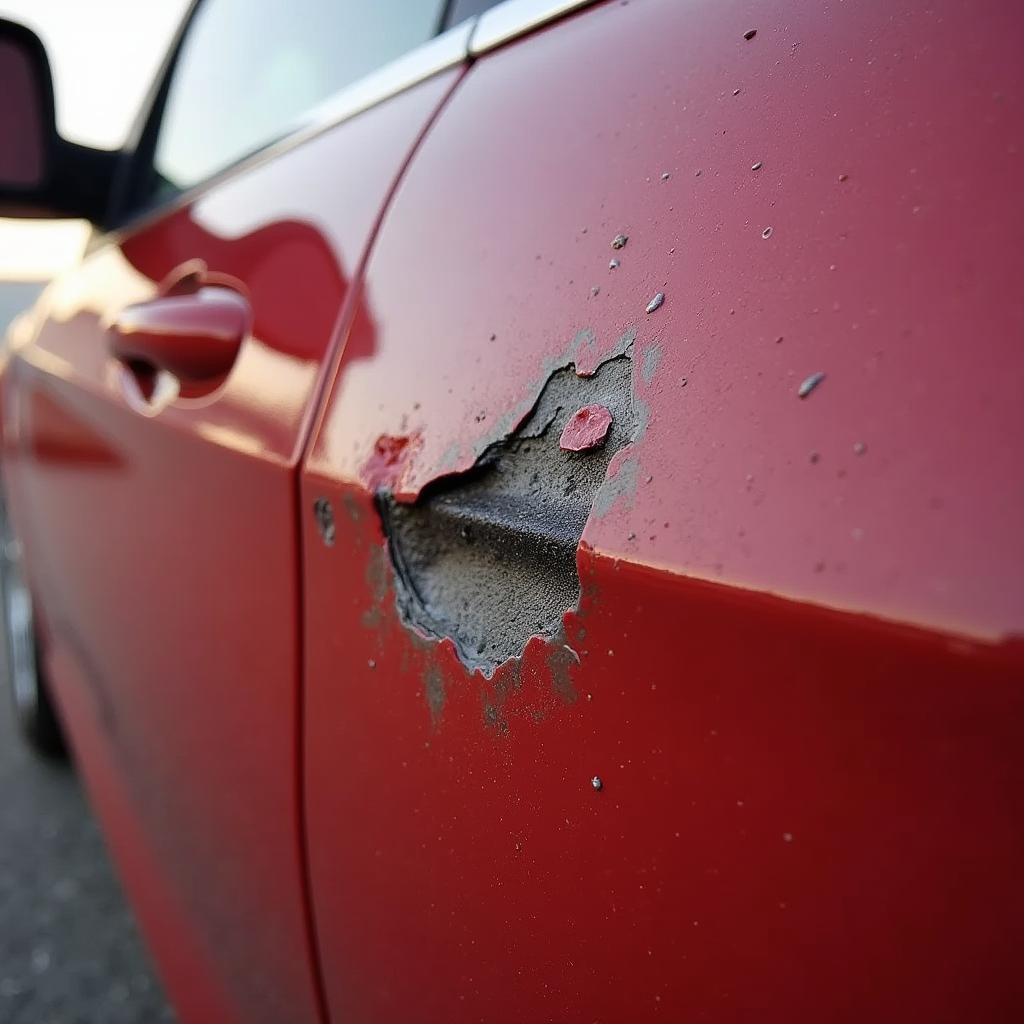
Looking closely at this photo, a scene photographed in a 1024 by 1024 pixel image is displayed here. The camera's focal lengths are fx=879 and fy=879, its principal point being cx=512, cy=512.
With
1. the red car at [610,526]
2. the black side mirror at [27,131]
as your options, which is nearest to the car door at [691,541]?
the red car at [610,526]

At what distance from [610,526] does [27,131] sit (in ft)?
5.78

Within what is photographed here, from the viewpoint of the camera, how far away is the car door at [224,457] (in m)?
0.92

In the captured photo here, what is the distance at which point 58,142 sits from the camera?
1817 mm

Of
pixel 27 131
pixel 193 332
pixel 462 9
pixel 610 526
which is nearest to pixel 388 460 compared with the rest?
pixel 610 526

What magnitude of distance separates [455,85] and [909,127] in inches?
21.9

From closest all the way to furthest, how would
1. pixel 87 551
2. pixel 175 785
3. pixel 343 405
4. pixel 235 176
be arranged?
pixel 343 405
pixel 175 785
pixel 235 176
pixel 87 551

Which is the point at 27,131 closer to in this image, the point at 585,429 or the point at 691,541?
the point at 585,429

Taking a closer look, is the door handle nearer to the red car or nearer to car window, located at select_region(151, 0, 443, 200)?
the red car

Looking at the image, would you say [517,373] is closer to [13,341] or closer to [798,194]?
[798,194]

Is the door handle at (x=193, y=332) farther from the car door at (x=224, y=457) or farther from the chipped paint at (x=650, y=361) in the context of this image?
the chipped paint at (x=650, y=361)

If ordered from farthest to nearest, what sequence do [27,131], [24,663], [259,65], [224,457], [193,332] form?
1. [24,663]
2. [27,131]
3. [259,65]
4. [193,332]
5. [224,457]

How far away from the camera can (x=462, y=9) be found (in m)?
1.01

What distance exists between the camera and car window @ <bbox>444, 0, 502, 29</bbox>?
0.97 meters

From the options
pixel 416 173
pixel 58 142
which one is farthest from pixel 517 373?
pixel 58 142
